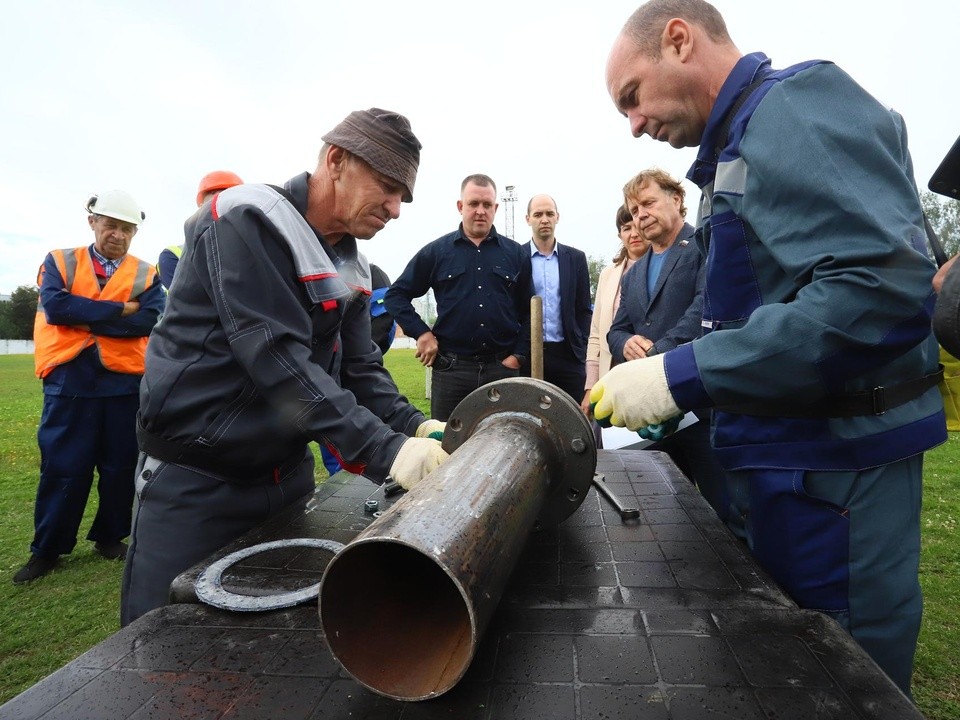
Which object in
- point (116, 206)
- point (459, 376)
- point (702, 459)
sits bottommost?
point (702, 459)

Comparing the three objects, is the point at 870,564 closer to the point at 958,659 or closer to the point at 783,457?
the point at 783,457

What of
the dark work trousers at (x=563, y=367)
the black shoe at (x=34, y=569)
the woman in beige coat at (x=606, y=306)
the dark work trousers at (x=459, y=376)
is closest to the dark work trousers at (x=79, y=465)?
the black shoe at (x=34, y=569)

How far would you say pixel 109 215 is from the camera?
14.1 ft

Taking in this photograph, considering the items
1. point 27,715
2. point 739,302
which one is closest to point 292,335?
point 27,715

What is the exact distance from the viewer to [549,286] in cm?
523

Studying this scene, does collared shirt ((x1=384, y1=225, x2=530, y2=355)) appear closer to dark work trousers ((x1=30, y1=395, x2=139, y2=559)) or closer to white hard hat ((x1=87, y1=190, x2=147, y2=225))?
white hard hat ((x1=87, y1=190, x2=147, y2=225))

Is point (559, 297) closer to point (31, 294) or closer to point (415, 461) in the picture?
point (415, 461)

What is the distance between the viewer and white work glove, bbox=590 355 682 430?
155cm

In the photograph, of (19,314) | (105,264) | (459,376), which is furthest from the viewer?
(19,314)

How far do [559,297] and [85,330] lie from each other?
3.61m

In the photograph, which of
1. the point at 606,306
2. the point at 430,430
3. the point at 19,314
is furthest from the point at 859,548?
the point at 19,314

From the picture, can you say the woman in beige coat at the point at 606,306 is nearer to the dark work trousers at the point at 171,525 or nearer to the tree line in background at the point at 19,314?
the dark work trousers at the point at 171,525

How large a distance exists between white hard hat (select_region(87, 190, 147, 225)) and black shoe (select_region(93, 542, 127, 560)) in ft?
7.79

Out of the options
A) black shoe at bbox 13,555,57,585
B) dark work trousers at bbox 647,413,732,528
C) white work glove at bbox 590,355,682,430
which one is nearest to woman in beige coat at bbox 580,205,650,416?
dark work trousers at bbox 647,413,732,528
